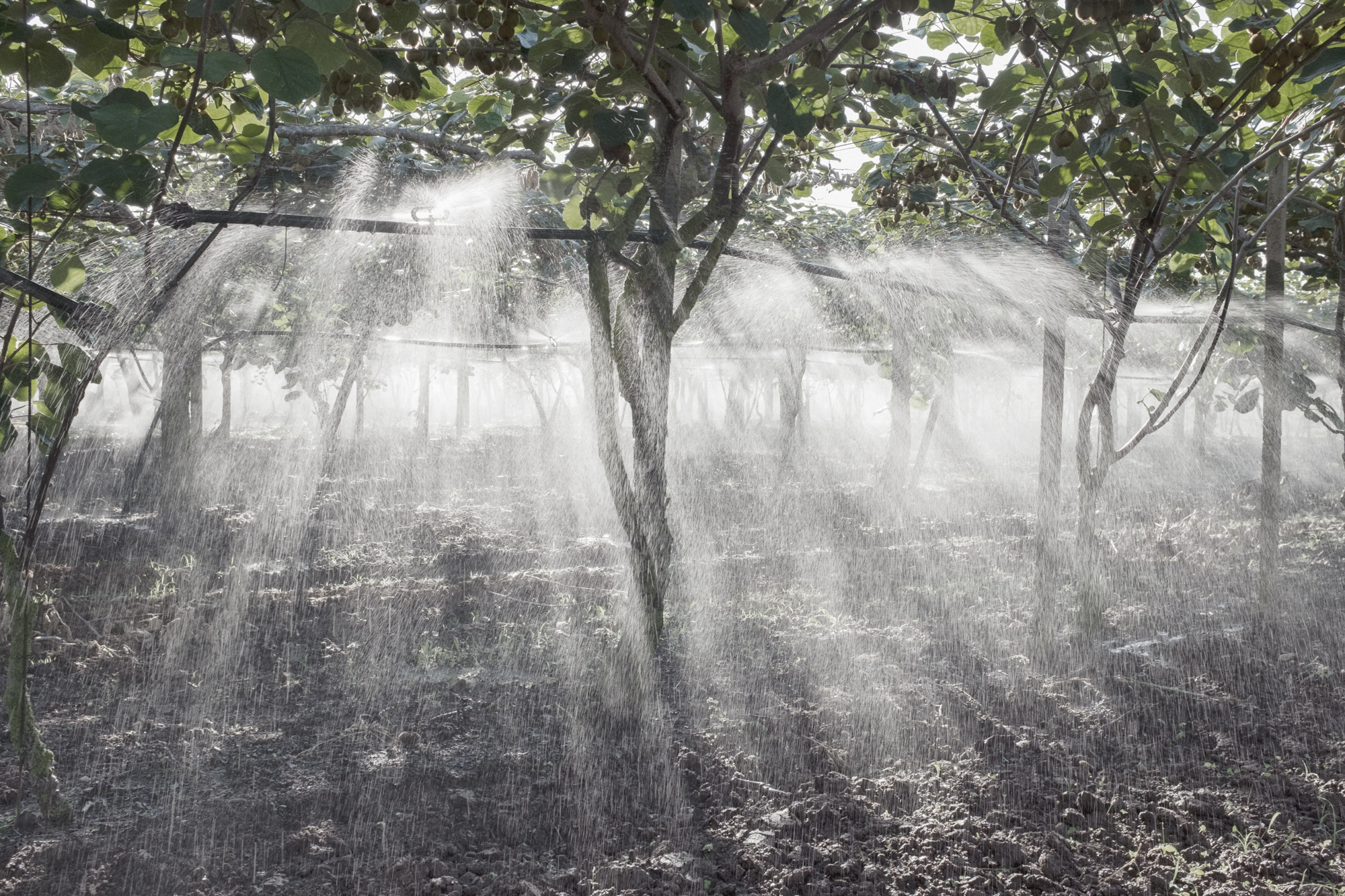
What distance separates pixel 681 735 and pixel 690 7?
247 centimetres

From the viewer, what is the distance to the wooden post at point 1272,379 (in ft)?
12.2

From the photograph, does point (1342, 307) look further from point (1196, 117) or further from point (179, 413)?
point (179, 413)

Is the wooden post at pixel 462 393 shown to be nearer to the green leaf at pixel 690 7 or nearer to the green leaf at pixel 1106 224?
the green leaf at pixel 1106 224

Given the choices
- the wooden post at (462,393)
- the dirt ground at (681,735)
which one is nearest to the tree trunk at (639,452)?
the dirt ground at (681,735)

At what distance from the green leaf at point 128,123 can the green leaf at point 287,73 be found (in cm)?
15

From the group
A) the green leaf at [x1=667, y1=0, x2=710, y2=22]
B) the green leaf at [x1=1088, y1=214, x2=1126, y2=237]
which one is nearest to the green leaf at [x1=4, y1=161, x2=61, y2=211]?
the green leaf at [x1=667, y1=0, x2=710, y2=22]

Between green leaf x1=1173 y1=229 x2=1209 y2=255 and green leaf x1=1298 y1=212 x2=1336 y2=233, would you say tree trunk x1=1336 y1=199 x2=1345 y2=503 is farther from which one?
green leaf x1=1173 y1=229 x2=1209 y2=255

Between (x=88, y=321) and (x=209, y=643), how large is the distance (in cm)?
247

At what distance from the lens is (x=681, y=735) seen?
10.1 ft

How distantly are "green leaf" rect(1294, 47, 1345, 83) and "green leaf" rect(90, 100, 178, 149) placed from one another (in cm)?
183

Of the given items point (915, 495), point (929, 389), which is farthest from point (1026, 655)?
point (915, 495)

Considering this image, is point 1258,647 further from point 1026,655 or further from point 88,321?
point 88,321

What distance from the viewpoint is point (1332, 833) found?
2.35 metres

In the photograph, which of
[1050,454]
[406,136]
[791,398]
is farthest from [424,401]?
[1050,454]
